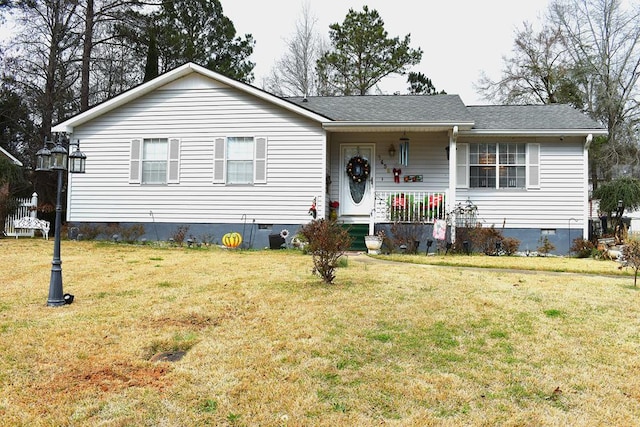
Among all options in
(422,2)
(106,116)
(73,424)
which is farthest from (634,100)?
(73,424)

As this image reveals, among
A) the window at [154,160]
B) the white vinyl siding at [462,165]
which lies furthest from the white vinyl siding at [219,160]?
the white vinyl siding at [462,165]

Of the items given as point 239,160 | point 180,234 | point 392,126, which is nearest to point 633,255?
point 392,126

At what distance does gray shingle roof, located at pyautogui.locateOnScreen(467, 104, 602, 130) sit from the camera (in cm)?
1304

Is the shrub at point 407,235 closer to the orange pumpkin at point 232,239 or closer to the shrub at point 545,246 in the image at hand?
the shrub at point 545,246

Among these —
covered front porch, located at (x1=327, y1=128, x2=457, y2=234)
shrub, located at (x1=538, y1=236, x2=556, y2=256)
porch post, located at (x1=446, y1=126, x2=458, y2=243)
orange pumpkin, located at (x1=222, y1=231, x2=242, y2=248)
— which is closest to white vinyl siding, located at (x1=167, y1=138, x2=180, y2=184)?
orange pumpkin, located at (x1=222, y1=231, x2=242, y2=248)

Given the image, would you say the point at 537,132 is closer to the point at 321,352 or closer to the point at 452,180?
the point at 452,180

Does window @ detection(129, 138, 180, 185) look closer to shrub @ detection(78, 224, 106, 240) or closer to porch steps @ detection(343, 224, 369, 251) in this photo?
shrub @ detection(78, 224, 106, 240)

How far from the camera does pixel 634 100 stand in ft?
81.0

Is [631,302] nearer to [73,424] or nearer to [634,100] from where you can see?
[73,424]

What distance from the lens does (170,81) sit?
13.7 metres

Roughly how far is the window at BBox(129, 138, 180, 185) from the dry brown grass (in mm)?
6769

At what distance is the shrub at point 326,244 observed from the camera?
646 cm

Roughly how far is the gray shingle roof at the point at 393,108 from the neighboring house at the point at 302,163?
0.12 meters

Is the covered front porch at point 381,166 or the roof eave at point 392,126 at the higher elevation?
the roof eave at point 392,126
